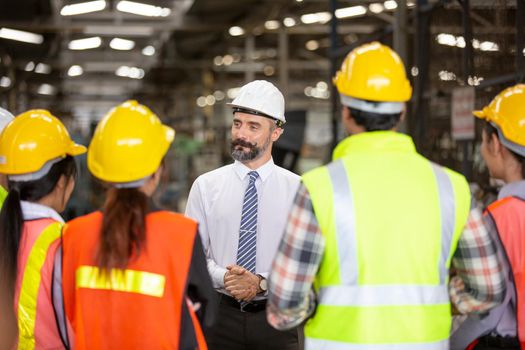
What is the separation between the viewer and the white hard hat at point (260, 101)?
4281 millimetres

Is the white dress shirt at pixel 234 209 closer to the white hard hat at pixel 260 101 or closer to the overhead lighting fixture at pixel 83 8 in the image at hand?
the white hard hat at pixel 260 101

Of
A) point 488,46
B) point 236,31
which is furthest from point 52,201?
point 236,31

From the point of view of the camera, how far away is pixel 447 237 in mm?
2787

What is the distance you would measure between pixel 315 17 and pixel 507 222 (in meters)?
15.9

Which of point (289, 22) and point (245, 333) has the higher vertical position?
point (289, 22)

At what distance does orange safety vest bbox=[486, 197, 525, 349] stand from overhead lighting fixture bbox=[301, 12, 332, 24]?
50.7ft

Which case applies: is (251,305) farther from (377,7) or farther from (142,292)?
(377,7)

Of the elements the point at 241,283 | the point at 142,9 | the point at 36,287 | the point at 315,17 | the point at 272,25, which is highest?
the point at 142,9

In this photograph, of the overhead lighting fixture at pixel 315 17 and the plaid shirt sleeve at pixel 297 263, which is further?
the overhead lighting fixture at pixel 315 17

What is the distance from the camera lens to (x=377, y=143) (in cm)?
285

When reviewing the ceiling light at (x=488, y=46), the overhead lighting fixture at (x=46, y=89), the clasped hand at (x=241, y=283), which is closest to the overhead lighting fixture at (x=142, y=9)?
the ceiling light at (x=488, y=46)

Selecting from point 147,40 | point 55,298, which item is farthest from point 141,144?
point 147,40

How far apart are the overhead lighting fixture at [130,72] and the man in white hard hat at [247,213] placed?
929 inches

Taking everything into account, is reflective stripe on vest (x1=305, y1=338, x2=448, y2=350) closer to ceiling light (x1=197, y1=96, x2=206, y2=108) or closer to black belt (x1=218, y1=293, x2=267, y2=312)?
black belt (x1=218, y1=293, x2=267, y2=312)
